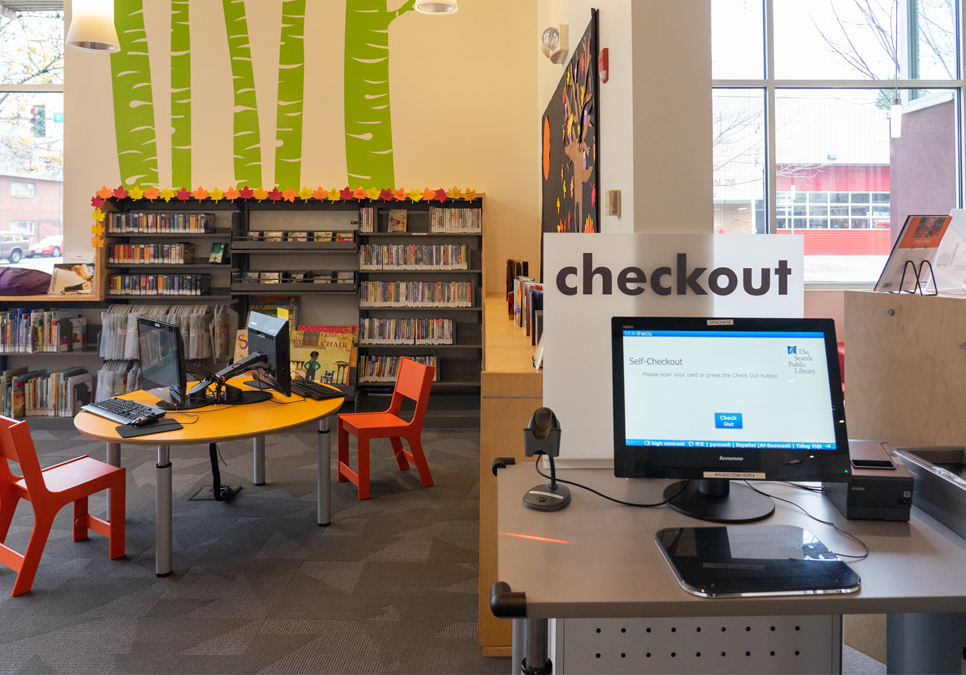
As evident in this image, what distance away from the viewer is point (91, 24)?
4.04 meters

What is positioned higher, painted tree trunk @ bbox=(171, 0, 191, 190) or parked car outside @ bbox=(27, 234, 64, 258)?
painted tree trunk @ bbox=(171, 0, 191, 190)

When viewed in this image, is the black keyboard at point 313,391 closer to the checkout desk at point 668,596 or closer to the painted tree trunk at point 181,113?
the checkout desk at point 668,596

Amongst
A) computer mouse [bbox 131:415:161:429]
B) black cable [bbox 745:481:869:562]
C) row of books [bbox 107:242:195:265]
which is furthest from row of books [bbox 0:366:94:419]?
black cable [bbox 745:481:869:562]

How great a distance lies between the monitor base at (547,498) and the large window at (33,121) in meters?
6.22

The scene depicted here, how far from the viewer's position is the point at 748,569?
122 cm

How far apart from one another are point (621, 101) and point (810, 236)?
15.4 feet

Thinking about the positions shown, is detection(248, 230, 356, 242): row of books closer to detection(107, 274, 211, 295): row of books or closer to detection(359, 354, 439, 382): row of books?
detection(107, 274, 211, 295): row of books

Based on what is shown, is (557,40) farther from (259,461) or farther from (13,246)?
(13,246)

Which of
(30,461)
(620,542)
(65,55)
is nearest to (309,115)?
(65,55)

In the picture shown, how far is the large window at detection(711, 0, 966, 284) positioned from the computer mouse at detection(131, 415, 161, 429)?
5.10 m

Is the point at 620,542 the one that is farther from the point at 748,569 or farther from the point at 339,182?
the point at 339,182

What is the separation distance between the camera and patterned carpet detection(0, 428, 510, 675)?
7.54 ft

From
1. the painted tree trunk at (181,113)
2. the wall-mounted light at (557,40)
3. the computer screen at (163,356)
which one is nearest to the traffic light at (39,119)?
the painted tree trunk at (181,113)

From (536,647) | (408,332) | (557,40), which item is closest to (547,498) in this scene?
(536,647)
